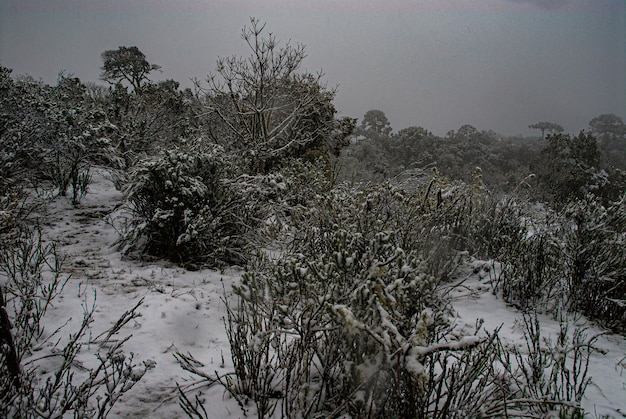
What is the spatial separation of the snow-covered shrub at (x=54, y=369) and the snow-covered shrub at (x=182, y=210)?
4.52 feet

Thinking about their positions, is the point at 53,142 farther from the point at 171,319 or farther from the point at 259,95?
the point at 259,95

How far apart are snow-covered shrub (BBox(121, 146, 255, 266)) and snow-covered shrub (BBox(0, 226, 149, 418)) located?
4.52ft

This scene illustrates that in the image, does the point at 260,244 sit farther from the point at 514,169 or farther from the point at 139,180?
the point at 514,169

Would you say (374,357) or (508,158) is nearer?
(374,357)

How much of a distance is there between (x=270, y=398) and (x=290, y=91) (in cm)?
979

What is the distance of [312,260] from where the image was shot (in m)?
2.14

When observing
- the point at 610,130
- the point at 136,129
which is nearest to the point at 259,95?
the point at 136,129

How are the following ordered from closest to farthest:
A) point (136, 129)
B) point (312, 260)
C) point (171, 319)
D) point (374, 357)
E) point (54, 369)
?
point (374, 357) → point (54, 369) → point (312, 260) → point (171, 319) → point (136, 129)

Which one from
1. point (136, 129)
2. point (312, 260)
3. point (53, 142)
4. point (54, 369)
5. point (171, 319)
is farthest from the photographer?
point (136, 129)

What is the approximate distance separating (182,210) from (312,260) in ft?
8.13

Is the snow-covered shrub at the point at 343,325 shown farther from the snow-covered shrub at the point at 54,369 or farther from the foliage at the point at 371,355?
the snow-covered shrub at the point at 54,369

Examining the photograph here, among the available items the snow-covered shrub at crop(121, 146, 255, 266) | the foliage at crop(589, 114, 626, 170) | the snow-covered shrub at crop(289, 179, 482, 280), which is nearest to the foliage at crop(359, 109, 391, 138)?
the foliage at crop(589, 114, 626, 170)

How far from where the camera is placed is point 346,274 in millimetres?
1666

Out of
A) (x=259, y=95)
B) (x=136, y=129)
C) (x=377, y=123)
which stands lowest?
(x=136, y=129)
